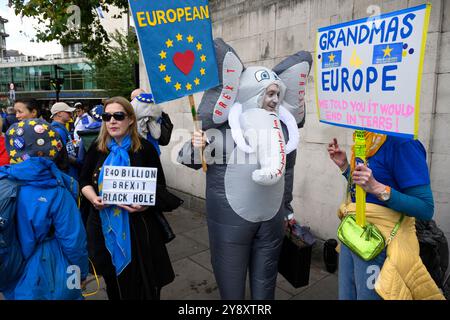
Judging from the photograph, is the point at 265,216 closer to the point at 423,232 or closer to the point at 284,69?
the point at 423,232

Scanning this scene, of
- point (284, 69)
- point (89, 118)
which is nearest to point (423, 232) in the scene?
point (284, 69)

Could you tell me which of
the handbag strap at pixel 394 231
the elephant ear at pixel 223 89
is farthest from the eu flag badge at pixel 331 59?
the handbag strap at pixel 394 231

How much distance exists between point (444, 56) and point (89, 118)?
4.00 meters

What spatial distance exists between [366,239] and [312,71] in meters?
2.60

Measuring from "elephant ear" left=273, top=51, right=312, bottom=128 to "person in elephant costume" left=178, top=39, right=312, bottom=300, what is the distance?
0.15m

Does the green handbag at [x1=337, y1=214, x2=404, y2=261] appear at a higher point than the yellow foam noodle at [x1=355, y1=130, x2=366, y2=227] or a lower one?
lower

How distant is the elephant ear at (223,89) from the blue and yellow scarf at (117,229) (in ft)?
2.21

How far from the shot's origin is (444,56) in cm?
287

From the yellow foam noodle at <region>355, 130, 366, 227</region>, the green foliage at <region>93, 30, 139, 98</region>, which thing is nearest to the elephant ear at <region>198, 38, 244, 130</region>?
the yellow foam noodle at <region>355, 130, 366, 227</region>

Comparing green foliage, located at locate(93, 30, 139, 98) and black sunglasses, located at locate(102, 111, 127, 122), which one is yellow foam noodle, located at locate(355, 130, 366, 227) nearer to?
black sunglasses, located at locate(102, 111, 127, 122)

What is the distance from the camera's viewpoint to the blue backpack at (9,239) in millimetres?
1712

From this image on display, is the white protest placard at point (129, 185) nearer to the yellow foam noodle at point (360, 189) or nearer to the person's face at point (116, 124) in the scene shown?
the person's face at point (116, 124)

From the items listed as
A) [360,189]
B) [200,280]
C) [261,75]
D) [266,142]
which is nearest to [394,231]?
[360,189]

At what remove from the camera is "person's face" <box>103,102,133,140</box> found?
2.38 m
